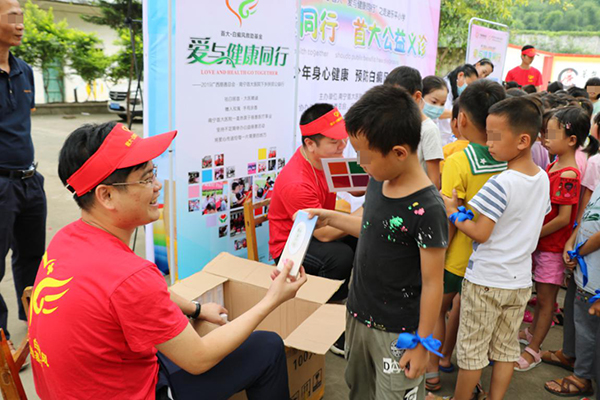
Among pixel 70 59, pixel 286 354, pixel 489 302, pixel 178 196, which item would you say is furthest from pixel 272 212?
pixel 70 59

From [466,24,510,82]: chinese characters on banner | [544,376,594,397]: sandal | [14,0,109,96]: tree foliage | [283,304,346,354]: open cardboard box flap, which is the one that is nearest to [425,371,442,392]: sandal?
[544,376,594,397]: sandal

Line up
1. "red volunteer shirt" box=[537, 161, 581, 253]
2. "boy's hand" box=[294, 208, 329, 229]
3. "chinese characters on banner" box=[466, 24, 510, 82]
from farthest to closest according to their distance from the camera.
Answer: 1. "chinese characters on banner" box=[466, 24, 510, 82]
2. "red volunteer shirt" box=[537, 161, 581, 253]
3. "boy's hand" box=[294, 208, 329, 229]

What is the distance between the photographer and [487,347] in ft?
6.70

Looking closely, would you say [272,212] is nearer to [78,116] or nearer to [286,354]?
[286,354]

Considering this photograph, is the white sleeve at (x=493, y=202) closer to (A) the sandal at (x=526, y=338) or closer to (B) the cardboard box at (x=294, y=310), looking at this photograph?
Result: (B) the cardboard box at (x=294, y=310)

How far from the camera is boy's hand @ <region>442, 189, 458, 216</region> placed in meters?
2.02

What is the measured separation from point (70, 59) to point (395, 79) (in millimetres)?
14381

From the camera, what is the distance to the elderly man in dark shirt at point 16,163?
241 cm

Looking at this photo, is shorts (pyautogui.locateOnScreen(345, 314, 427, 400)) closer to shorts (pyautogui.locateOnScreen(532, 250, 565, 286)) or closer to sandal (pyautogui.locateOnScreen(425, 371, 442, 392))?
sandal (pyautogui.locateOnScreen(425, 371, 442, 392))

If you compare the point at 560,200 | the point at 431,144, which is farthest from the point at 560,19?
the point at 560,200

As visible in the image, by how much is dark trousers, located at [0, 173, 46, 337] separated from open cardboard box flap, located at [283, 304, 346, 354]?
1.69 m

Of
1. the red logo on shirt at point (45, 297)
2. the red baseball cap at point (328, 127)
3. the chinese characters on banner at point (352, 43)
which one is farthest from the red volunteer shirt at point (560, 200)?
the red logo on shirt at point (45, 297)

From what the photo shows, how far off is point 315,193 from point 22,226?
173cm

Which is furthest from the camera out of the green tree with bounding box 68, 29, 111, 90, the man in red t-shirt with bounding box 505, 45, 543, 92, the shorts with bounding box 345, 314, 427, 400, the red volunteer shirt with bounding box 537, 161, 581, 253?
the green tree with bounding box 68, 29, 111, 90
